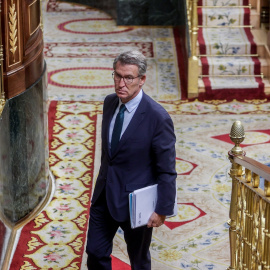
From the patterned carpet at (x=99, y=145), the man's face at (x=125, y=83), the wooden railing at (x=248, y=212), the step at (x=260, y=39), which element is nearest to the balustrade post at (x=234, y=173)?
the wooden railing at (x=248, y=212)

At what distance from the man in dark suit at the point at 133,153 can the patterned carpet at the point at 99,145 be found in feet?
4.50

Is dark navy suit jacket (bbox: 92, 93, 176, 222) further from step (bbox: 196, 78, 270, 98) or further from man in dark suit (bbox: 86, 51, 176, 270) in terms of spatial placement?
step (bbox: 196, 78, 270, 98)

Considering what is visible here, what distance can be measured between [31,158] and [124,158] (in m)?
2.07

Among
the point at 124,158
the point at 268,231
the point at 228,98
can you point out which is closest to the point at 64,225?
the point at 124,158

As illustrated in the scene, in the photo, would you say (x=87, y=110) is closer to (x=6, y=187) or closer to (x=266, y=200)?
(x=6, y=187)

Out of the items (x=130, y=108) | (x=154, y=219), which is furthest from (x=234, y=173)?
(x=130, y=108)

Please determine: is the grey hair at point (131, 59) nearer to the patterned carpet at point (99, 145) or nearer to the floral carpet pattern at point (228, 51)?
the patterned carpet at point (99, 145)

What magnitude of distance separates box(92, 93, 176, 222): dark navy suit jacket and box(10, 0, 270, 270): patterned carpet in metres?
1.43

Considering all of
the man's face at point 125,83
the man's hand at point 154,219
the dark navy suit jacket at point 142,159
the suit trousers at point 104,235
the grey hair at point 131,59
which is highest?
the grey hair at point 131,59

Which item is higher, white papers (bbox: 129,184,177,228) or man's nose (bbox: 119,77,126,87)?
man's nose (bbox: 119,77,126,87)

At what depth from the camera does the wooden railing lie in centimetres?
411

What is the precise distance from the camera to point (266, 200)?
402 cm

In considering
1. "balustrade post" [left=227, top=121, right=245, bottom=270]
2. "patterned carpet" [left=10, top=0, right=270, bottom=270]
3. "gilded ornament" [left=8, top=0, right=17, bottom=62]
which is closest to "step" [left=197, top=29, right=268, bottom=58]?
"patterned carpet" [left=10, top=0, right=270, bottom=270]

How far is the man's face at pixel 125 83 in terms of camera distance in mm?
4145
